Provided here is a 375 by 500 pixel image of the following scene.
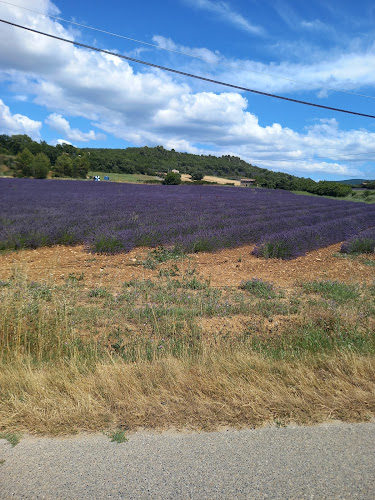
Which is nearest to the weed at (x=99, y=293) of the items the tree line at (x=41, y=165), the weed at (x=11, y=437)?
the weed at (x=11, y=437)

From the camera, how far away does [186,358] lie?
122 inches

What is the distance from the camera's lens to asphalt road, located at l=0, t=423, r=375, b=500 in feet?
5.71

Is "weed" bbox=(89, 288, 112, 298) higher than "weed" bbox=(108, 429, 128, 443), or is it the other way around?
"weed" bbox=(108, 429, 128, 443)

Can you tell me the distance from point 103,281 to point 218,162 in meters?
96.5

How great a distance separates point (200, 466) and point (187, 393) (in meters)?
0.71

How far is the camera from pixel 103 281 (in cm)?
629

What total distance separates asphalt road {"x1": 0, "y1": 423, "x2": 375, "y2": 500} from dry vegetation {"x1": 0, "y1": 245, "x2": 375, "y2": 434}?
0.53 feet

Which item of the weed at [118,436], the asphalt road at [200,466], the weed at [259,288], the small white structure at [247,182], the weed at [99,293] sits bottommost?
the weed at [99,293]

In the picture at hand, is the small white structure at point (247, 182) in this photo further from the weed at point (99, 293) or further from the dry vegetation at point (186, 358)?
the weed at point (99, 293)

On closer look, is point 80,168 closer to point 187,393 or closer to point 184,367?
point 184,367

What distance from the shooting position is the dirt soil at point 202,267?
664cm

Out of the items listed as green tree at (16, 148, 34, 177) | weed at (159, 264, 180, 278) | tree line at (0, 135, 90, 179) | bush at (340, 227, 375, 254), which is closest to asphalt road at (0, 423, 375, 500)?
weed at (159, 264, 180, 278)

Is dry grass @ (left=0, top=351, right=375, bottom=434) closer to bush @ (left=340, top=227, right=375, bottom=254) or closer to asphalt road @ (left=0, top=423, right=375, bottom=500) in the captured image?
asphalt road @ (left=0, top=423, right=375, bottom=500)

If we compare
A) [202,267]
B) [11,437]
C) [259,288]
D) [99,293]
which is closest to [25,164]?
[202,267]
